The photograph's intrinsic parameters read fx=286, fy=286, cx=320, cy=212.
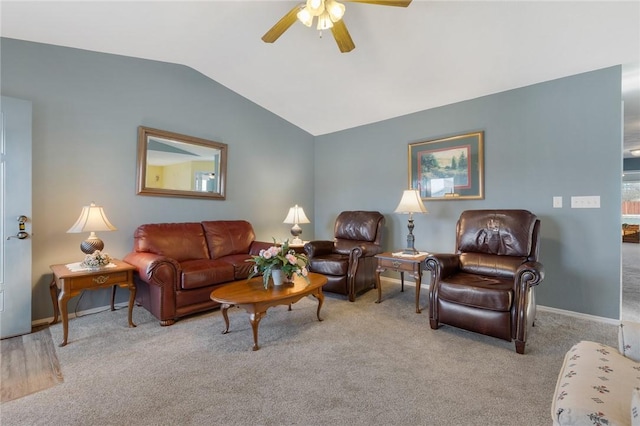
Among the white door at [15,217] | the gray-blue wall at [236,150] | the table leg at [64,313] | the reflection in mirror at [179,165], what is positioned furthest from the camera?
the reflection in mirror at [179,165]

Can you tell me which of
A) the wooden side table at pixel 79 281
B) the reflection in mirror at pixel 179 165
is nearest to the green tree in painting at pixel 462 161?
the reflection in mirror at pixel 179 165

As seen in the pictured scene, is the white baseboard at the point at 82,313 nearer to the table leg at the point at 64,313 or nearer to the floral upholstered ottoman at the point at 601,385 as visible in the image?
the table leg at the point at 64,313

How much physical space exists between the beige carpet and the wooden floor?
74mm

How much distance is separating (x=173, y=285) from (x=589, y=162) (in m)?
4.32

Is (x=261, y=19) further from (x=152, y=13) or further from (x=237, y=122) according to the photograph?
(x=237, y=122)

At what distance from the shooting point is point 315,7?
2004 millimetres

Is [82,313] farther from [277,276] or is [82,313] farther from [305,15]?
[305,15]

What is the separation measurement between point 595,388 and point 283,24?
2.75 meters

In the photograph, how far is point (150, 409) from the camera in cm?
159

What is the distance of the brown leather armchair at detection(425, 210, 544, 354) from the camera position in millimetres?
2223

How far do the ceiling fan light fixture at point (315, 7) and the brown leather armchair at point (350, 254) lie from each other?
7.85ft

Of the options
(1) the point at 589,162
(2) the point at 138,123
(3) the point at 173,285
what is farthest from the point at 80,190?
(1) the point at 589,162

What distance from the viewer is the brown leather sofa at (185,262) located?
2.71 meters

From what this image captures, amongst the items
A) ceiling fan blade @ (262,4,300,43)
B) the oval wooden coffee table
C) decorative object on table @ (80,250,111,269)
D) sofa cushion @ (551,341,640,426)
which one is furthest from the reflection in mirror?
sofa cushion @ (551,341,640,426)
